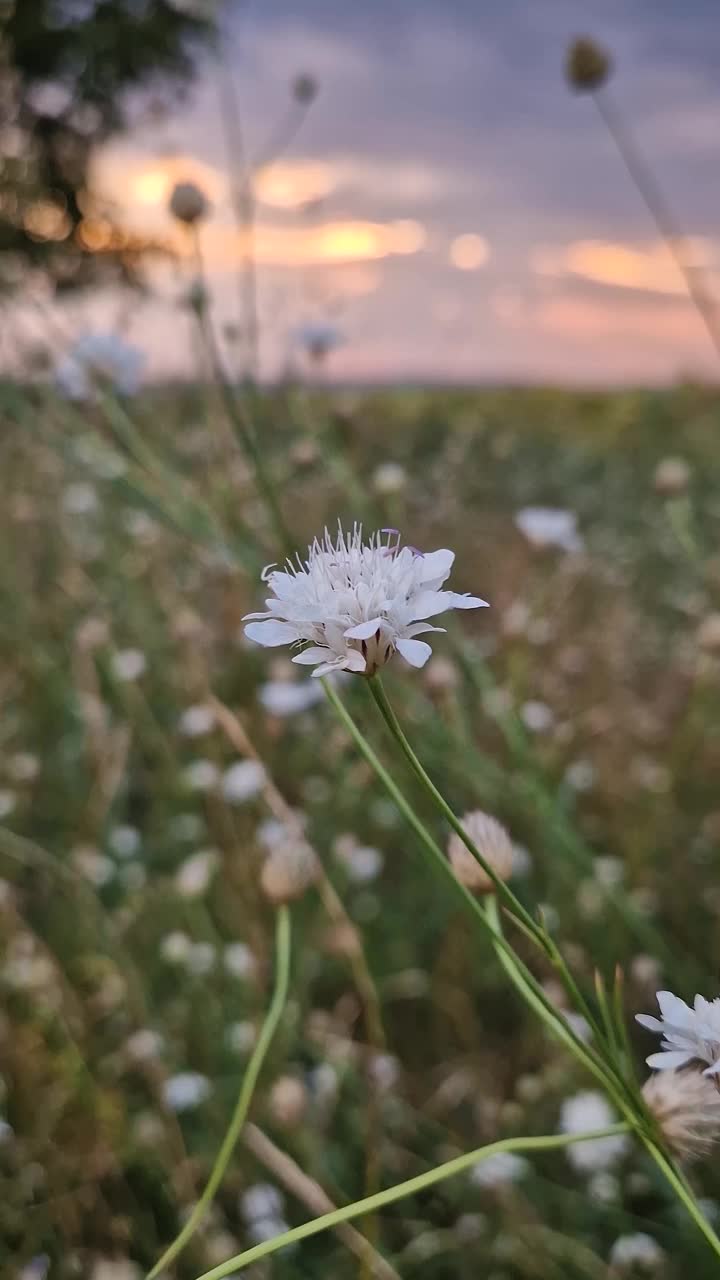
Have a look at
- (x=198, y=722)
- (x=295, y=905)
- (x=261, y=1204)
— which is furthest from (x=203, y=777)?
(x=261, y=1204)

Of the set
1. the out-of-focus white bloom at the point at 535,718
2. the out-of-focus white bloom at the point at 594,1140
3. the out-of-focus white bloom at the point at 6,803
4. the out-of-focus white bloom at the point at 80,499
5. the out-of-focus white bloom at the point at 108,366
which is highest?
the out-of-focus white bloom at the point at 80,499

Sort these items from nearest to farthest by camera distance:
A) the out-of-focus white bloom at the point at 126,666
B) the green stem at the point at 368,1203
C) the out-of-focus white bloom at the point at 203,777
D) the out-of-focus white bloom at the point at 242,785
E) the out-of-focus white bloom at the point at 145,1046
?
the green stem at the point at 368,1203 < the out-of-focus white bloom at the point at 145,1046 < the out-of-focus white bloom at the point at 242,785 < the out-of-focus white bloom at the point at 203,777 < the out-of-focus white bloom at the point at 126,666

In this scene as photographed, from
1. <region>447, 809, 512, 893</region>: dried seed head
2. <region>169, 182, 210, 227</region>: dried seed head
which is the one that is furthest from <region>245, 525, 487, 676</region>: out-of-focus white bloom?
<region>169, 182, 210, 227</region>: dried seed head

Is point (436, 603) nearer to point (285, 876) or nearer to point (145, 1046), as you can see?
point (285, 876)

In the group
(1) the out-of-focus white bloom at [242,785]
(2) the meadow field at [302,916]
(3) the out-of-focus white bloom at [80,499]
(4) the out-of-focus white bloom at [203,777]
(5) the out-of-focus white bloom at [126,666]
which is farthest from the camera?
(3) the out-of-focus white bloom at [80,499]

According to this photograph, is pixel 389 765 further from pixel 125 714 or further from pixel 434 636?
pixel 434 636

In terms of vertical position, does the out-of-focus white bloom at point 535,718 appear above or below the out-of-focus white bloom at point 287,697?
below

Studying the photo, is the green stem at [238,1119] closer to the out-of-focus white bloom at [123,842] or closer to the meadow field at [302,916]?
the meadow field at [302,916]

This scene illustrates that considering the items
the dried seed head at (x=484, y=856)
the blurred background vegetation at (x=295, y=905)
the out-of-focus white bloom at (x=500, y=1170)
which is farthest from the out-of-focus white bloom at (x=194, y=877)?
the dried seed head at (x=484, y=856)

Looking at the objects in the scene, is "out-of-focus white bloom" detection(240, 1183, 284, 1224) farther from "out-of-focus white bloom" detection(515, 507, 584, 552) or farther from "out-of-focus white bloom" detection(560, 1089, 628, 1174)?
"out-of-focus white bloom" detection(515, 507, 584, 552)
